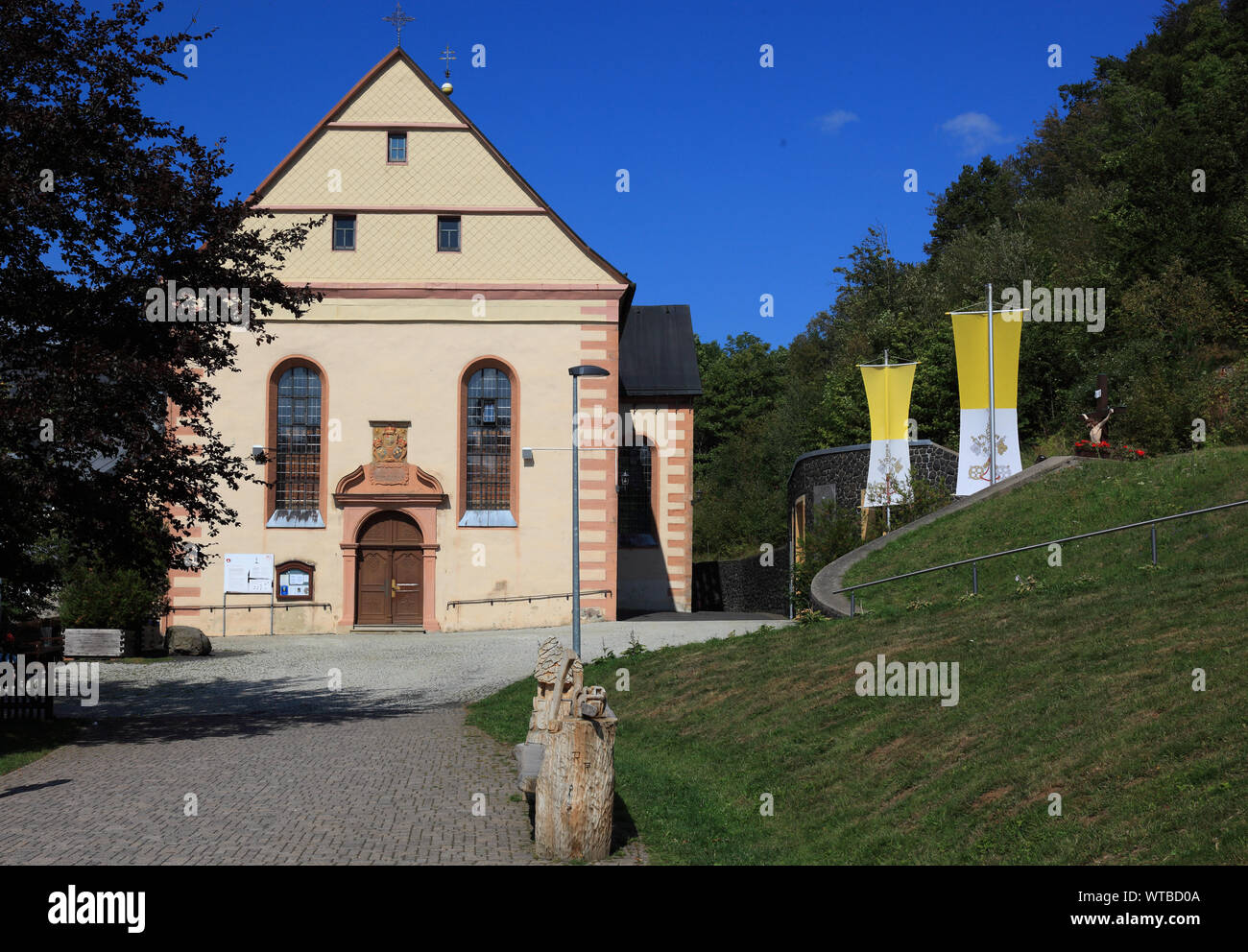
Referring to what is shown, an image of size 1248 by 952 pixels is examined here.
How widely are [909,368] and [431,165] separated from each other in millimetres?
14560

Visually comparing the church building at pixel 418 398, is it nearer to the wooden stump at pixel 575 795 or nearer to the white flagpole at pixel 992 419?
the white flagpole at pixel 992 419

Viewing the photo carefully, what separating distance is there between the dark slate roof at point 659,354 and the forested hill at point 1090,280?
29.7ft

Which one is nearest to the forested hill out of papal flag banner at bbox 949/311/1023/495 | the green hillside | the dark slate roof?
papal flag banner at bbox 949/311/1023/495

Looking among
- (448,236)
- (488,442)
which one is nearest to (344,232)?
(448,236)

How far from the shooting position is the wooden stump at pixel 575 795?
8148 millimetres

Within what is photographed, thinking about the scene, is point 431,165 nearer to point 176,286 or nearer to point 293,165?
point 293,165

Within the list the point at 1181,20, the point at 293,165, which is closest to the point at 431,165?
the point at 293,165

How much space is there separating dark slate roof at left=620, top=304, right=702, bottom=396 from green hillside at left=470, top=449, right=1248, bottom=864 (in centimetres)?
2430

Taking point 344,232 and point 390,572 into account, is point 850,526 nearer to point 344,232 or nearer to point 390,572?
point 390,572

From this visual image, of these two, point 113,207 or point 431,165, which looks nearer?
point 113,207

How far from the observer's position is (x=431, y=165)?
3231 cm

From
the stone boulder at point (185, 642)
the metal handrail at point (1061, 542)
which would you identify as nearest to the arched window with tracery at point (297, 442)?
the stone boulder at point (185, 642)

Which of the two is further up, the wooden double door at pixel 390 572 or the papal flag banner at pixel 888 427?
the papal flag banner at pixel 888 427

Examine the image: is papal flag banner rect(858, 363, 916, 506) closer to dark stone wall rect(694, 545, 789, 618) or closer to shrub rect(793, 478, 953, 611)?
shrub rect(793, 478, 953, 611)
